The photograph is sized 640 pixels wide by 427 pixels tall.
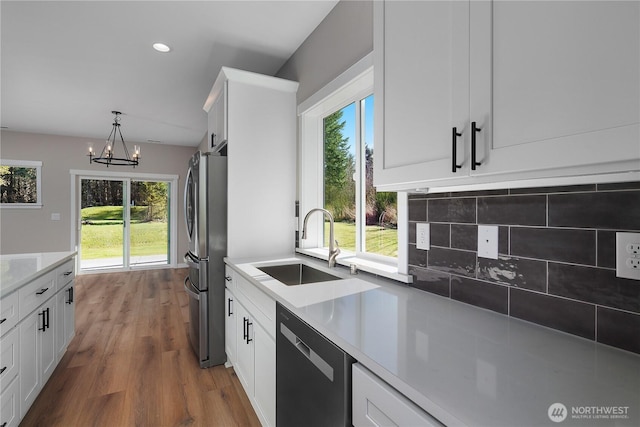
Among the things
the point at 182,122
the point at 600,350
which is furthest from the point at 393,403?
the point at 182,122

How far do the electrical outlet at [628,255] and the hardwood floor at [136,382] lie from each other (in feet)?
6.08

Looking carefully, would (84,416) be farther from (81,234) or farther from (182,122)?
(81,234)

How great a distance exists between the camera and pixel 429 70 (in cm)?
101

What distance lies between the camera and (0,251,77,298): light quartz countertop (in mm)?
1662

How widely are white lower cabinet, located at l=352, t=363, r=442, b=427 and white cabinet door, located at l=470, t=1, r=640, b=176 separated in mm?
602

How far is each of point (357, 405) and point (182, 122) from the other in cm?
496

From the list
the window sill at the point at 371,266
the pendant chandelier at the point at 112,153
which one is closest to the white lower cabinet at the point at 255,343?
the window sill at the point at 371,266

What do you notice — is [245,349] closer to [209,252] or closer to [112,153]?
[209,252]

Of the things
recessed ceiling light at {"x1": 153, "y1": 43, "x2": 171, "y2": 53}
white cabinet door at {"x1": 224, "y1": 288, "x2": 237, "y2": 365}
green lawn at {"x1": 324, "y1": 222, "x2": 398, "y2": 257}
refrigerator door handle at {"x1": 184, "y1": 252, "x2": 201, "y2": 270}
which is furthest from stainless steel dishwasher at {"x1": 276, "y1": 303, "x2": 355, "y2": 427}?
recessed ceiling light at {"x1": 153, "y1": 43, "x2": 171, "y2": 53}

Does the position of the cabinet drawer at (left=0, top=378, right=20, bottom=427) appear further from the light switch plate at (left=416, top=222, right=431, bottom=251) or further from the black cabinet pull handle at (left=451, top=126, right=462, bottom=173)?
the black cabinet pull handle at (left=451, top=126, right=462, bottom=173)

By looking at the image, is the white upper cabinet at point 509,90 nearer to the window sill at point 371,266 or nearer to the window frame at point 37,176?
the window sill at point 371,266

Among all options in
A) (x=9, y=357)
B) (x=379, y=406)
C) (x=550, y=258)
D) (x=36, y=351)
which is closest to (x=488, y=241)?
(x=550, y=258)

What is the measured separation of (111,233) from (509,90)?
692 centimetres

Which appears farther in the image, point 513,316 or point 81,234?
point 81,234
